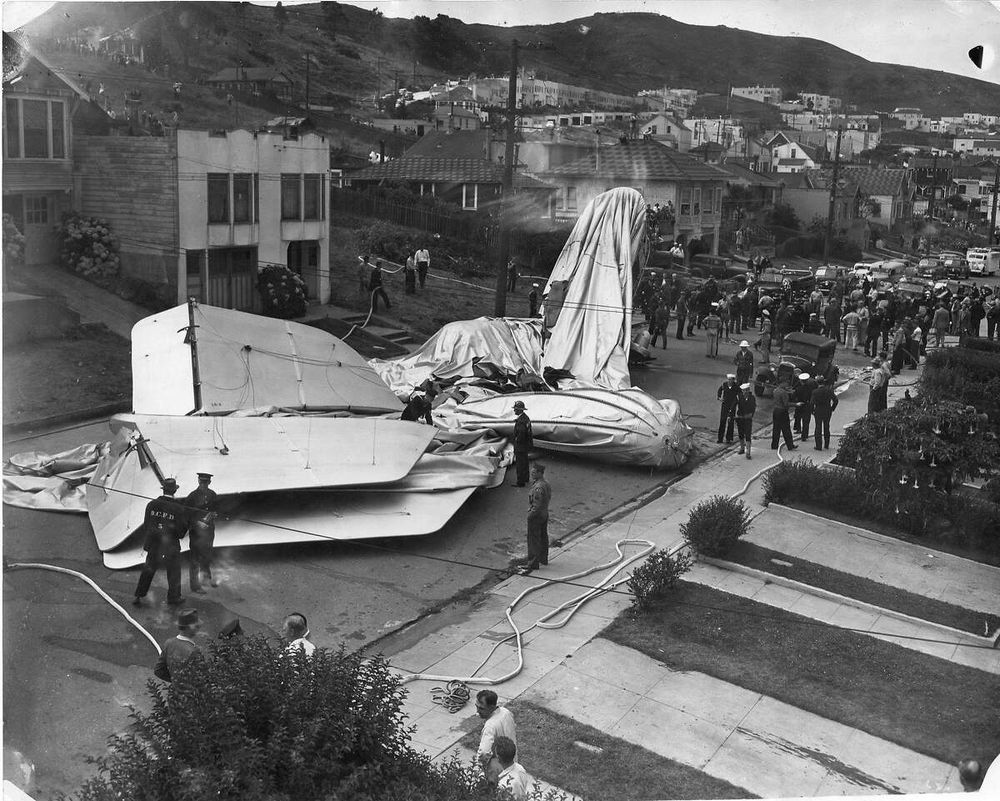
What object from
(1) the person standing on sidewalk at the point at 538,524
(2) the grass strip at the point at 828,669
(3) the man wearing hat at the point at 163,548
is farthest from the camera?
(1) the person standing on sidewalk at the point at 538,524

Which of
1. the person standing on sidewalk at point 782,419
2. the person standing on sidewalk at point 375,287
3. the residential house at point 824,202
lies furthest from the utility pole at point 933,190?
the person standing on sidewalk at point 782,419

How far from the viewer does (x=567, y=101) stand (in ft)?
103

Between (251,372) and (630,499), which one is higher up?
(251,372)

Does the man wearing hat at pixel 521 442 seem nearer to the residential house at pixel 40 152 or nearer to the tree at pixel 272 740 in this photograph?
the residential house at pixel 40 152

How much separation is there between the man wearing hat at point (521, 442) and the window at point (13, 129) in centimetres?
794

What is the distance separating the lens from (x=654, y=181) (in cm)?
4009

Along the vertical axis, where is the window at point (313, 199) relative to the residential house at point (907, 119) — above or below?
below

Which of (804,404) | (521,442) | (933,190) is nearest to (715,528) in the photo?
(521,442)

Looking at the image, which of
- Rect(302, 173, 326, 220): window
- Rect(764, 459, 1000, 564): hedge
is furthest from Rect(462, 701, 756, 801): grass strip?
Rect(302, 173, 326, 220): window

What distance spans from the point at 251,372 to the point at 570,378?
21.5 ft

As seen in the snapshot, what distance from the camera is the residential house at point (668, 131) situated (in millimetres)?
38562

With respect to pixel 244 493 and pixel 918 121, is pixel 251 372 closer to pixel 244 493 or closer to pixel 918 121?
pixel 244 493

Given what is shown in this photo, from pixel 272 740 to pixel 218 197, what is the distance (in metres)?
13.1

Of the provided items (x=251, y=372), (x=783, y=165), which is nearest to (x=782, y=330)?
(x=251, y=372)
